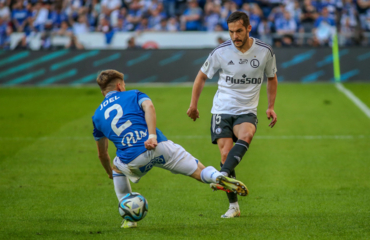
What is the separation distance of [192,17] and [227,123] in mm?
16835

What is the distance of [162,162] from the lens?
16.3 feet

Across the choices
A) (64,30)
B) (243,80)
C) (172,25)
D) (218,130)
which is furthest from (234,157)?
(64,30)

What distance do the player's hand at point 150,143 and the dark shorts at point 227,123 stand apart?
4.24ft

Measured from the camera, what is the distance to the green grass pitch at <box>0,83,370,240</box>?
17.0ft

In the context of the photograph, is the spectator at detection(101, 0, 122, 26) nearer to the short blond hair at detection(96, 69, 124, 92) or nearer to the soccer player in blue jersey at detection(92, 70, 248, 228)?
the short blond hair at detection(96, 69, 124, 92)

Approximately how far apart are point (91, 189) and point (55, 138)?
4.18 m

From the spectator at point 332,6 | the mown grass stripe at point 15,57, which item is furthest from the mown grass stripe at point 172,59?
the spectator at point 332,6

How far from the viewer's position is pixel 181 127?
12.2 m

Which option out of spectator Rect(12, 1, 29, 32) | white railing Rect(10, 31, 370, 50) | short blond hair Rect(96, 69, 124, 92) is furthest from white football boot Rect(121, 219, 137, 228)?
spectator Rect(12, 1, 29, 32)

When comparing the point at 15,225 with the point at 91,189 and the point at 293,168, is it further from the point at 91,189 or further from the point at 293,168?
the point at 293,168

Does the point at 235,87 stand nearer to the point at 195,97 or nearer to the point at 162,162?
the point at 195,97

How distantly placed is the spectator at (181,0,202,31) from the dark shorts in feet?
53.7

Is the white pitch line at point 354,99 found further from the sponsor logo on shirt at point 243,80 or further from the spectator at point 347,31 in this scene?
the sponsor logo on shirt at point 243,80

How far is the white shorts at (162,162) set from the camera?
4883 millimetres
